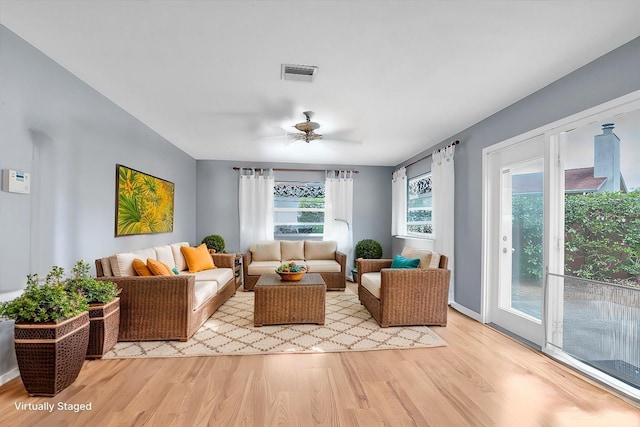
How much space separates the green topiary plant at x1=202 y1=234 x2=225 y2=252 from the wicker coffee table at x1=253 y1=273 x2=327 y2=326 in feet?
8.77

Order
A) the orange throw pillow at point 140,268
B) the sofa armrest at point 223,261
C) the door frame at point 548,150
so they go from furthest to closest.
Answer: the sofa armrest at point 223,261 → the orange throw pillow at point 140,268 → the door frame at point 548,150

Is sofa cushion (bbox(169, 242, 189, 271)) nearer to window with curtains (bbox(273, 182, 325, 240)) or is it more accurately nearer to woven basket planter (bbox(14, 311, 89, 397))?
woven basket planter (bbox(14, 311, 89, 397))

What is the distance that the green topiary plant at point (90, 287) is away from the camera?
2.48m

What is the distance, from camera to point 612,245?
7.75 ft

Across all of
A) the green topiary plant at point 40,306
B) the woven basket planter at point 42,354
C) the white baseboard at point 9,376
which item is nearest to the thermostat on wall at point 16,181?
the green topiary plant at point 40,306

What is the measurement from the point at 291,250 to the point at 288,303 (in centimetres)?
242

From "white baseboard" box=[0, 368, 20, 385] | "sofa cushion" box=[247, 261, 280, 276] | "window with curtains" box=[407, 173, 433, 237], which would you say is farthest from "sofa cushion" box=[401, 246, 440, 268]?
"white baseboard" box=[0, 368, 20, 385]

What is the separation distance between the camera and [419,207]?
18.8 ft

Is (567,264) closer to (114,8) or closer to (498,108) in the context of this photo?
(498,108)

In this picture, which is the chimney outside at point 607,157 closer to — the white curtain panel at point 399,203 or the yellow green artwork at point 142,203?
the white curtain panel at point 399,203

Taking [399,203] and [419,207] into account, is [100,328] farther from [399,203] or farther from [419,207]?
[399,203]

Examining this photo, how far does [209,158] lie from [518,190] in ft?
17.1

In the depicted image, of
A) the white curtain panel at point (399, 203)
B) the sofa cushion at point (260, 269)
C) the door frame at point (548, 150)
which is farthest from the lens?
the white curtain panel at point (399, 203)

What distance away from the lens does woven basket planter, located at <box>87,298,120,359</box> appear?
2574 millimetres
